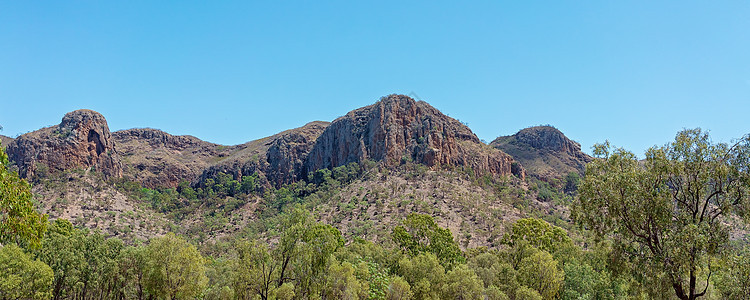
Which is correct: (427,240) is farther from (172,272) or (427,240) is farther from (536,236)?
(172,272)

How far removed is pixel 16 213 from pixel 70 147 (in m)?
146

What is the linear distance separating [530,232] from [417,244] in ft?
45.2

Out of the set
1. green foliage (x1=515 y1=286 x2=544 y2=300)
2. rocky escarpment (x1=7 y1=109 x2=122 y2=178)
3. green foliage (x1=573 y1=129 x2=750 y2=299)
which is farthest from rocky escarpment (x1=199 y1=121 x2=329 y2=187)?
green foliage (x1=573 y1=129 x2=750 y2=299)

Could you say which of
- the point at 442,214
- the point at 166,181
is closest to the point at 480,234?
the point at 442,214

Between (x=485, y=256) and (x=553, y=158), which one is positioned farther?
(x=553, y=158)

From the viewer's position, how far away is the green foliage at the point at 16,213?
405 inches

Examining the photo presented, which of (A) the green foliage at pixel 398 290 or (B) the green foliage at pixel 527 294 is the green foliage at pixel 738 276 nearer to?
(B) the green foliage at pixel 527 294

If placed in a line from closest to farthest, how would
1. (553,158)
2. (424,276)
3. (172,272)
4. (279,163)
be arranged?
(172,272) < (424,276) < (279,163) < (553,158)

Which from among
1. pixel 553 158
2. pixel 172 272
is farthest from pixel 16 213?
pixel 553 158

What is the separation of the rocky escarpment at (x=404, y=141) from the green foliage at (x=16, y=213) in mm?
108180

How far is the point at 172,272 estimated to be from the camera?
32.8m

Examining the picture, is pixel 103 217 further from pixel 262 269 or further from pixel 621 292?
pixel 621 292

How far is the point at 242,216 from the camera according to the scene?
416 feet

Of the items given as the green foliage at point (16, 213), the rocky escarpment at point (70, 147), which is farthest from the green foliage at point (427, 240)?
the rocky escarpment at point (70, 147)
